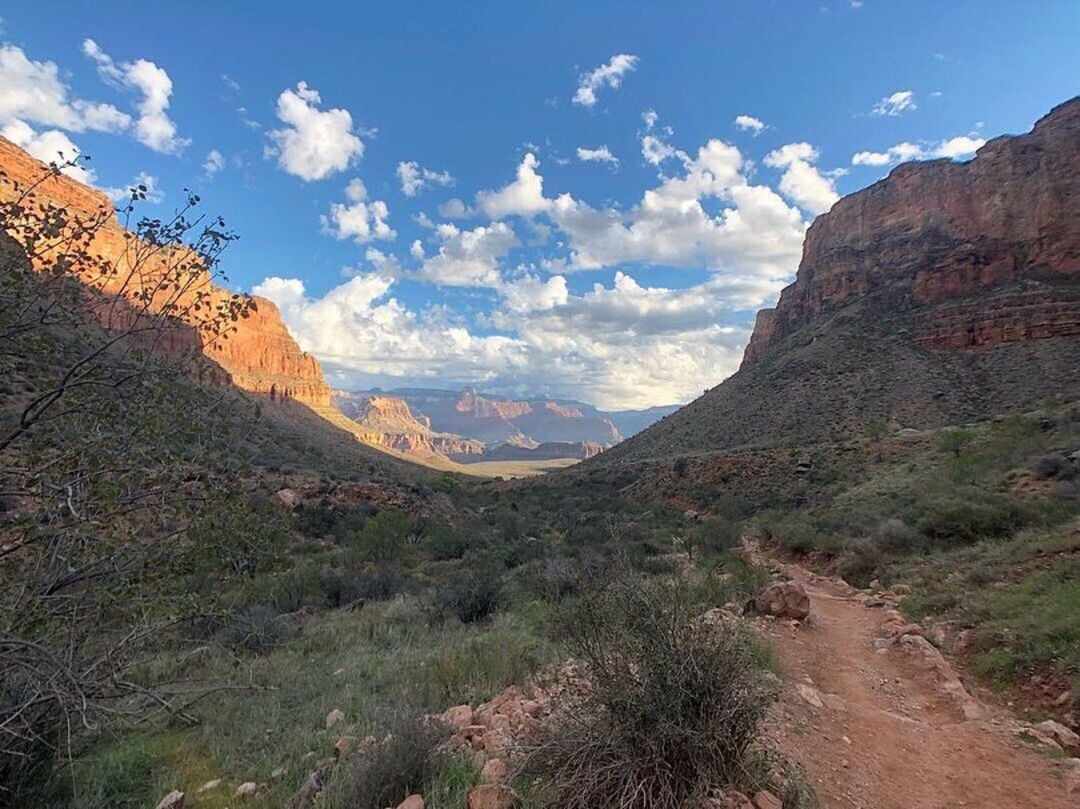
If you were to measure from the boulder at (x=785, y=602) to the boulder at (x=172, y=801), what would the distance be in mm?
7580

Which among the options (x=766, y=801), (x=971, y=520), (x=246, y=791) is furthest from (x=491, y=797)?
(x=971, y=520)

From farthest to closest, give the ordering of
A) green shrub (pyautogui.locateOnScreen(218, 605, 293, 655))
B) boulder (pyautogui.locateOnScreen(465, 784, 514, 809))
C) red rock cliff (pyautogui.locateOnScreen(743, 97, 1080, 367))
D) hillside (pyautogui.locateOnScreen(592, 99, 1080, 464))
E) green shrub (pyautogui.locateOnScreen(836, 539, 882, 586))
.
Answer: red rock cliff (pyautogui.locateOnScreen(743, 97, 1080, 367))
hillside (pyautogui.locateOnScreen(592, 99, 1080, 464))
green shrub (pyautogui.locateOnScreen(836, 539, 882, 586))
green shrub (pyautogui.locateOnScreen(218, 605, 293, 655))
boulder (pyautogui.locateOnScreen(465, 784, 514, 809))

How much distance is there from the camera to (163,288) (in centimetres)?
416

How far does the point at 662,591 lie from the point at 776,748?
1.43m

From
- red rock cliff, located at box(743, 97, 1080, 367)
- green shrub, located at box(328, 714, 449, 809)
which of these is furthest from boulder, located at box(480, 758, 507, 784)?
red rock cliff, located at box(743, 97, 1080, 367)

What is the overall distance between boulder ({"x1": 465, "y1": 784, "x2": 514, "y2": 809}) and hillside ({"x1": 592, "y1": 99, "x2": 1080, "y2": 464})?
36082 millimetres

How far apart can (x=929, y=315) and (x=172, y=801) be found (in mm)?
60377

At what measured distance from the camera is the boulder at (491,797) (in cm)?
334

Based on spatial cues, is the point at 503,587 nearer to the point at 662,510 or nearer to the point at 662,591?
the point at 662,591

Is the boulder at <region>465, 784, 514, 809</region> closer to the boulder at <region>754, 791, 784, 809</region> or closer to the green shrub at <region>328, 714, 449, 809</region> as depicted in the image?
the green shrub at <region>328, 714, 449, 809</region>

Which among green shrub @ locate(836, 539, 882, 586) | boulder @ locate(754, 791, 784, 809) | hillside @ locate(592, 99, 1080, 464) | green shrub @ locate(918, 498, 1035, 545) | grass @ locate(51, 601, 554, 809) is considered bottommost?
grass @ locate(51, 601, 554, 809)

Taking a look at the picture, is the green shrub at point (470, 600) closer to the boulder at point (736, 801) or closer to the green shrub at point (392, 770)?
the green shrub at point (392, 770)

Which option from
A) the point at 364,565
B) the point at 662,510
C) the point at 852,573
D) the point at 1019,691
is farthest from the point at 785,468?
the point at 1019,691

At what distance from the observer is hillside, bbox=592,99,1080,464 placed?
40.1 m
